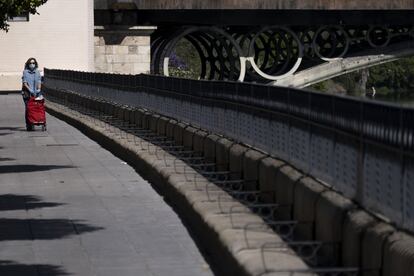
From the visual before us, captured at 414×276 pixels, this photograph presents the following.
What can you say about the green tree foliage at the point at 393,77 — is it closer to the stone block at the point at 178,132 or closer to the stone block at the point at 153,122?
the stone block at the point at 153,122

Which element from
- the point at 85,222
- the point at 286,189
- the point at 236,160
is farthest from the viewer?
the point at 236,160

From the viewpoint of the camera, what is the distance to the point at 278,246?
34.0 feet

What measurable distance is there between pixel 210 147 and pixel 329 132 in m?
6.71

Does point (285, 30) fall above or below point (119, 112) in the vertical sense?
below

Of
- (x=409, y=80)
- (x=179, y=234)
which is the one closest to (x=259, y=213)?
(x=179, y=234)

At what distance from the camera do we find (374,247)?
29.0ft

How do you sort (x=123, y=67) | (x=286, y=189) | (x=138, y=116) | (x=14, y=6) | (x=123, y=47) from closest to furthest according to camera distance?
(x=286, y=189)
(x=138, y=116)
(x=14, y=6)
(x=123, y=47)
(x=123, y=67)

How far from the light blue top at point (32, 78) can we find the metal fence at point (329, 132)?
9790mm

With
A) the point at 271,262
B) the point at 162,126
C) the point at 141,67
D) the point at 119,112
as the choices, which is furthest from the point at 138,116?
the point at 141,67

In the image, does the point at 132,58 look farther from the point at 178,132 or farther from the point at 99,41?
the point at 178,132

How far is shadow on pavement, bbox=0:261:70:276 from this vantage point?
11.0 meters

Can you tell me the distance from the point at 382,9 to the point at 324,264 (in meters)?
58.6

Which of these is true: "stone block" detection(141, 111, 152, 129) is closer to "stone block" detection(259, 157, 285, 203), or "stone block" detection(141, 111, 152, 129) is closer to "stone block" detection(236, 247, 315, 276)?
"stone block" detection(259, 157, 285, 203)

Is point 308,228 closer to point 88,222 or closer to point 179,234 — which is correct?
point 179,234
